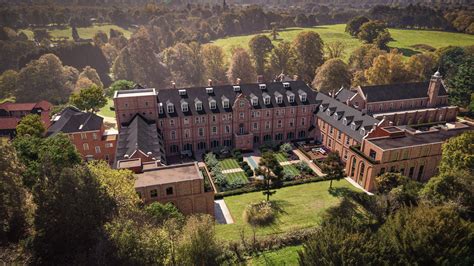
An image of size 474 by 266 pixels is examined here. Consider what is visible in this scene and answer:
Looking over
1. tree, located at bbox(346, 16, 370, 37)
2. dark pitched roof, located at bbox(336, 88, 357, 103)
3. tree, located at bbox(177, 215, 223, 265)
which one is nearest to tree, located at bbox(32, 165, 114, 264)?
tree, located at bbox(177, 215, 223, 265)

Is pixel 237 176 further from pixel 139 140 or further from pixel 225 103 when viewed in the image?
pixel 139 140

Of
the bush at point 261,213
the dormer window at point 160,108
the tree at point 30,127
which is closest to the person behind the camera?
the bush at point 261,213

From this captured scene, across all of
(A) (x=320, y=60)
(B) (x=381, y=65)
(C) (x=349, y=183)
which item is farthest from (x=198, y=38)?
(C) (x=349, y=183)

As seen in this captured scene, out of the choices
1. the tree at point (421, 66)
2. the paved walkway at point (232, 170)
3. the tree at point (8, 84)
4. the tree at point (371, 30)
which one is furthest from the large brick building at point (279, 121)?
the tree at point (371, 30)

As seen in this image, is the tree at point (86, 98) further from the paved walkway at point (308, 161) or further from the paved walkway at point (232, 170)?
the paved walkway at point (308, 161)

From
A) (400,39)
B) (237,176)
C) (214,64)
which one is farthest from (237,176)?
(400,39)

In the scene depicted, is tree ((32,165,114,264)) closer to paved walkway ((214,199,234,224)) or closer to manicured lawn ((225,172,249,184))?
paved walkway ((214,199,234,224))
